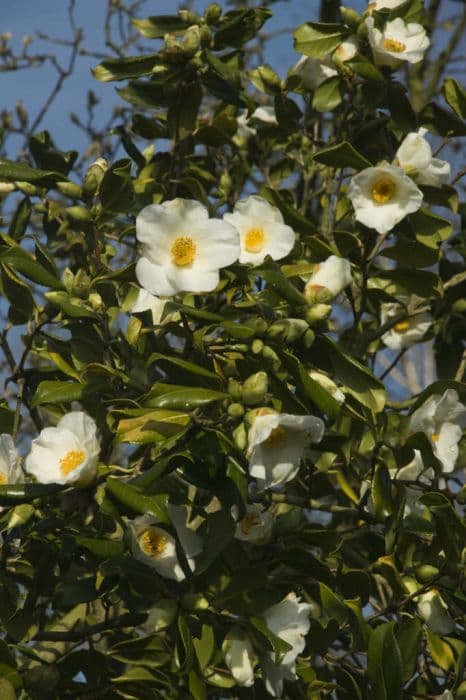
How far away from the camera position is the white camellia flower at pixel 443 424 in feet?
5.26

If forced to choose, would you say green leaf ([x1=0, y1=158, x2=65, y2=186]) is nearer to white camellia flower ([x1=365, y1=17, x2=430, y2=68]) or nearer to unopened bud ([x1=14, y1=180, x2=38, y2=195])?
unopened bud ([x1=14, y1=180, x2=38, y2=195])

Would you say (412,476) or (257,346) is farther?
(412,476)

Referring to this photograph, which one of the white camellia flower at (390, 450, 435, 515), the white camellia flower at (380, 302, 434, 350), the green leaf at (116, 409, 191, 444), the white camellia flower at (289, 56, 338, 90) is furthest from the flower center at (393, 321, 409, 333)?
the green leaf at (116, 409, 191, 444)

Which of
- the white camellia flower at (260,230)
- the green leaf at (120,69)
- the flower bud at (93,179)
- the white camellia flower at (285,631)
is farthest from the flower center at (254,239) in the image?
the white camellia flower at (285,631)

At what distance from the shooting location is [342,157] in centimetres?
171

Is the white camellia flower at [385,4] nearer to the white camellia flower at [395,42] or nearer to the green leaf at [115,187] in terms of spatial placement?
the white camellia flower at [395,42]

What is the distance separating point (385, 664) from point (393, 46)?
3.36 feet

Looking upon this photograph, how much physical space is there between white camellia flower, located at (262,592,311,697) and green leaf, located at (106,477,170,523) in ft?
1.06

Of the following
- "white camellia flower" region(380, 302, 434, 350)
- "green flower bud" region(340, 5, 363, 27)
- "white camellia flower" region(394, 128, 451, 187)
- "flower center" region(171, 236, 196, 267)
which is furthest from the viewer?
"white camellia flower" region(380, 302, 434, 350)

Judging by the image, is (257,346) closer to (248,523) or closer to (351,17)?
(248,523)

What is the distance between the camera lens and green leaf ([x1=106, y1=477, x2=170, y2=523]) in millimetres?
1278

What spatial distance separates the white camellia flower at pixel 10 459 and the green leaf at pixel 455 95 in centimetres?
97

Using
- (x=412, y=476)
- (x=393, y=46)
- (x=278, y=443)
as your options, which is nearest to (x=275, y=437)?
(x=278, y=443)

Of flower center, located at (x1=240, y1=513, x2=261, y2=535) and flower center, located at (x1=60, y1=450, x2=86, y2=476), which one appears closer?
flower center, located at (x1=60, y1=450, x2=86, y2=476)
